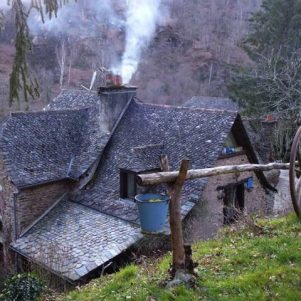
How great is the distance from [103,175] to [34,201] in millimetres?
2435

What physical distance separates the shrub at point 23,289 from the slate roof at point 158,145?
14.0 feet

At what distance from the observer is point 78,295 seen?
21.6 feet

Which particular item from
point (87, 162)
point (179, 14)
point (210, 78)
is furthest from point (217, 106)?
point (179, 14)

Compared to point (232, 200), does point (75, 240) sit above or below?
below

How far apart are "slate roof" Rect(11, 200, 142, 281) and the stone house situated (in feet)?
0.10

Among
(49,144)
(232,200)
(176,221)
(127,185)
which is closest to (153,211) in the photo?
(176,221)

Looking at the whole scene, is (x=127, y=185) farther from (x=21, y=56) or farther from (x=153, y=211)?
(x=21, y=56)

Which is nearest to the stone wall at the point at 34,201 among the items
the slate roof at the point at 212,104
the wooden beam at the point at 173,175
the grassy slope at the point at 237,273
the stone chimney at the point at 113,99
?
the stone chimney at the point at 113,99

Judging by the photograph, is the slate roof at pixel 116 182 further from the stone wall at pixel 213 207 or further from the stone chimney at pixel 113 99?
the stone wall at pixel 213 207

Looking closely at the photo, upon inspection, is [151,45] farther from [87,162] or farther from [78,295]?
[78,295]

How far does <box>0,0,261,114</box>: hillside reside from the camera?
50281mm

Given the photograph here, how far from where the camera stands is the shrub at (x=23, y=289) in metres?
7.87

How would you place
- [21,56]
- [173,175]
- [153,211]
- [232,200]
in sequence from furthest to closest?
1. [232,200]
2. [153,211]
3. [21,56]
4. [173,175]

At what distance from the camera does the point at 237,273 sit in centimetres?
576
